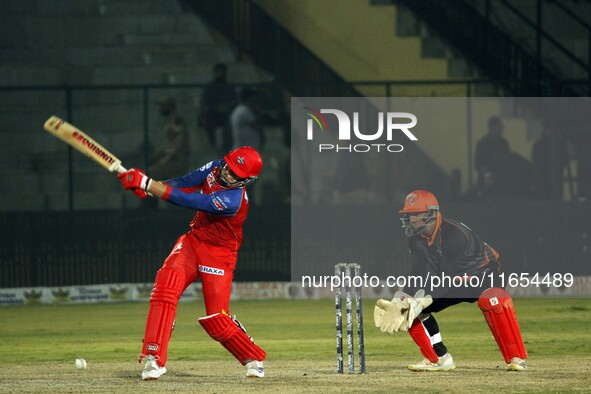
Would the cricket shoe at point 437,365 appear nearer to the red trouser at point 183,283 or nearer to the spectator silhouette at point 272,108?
the red trouser at point 183,283

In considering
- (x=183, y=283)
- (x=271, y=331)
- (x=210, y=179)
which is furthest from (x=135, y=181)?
(x=271, y=331)

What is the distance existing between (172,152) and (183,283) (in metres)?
9.79

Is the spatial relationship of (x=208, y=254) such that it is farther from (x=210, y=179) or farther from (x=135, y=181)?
(x=135, y=181)

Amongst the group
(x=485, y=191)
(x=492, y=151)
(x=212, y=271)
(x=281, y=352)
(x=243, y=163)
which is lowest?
(x=281, y=352)

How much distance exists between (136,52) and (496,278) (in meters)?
14.6

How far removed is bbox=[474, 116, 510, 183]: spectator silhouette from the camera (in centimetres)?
2061

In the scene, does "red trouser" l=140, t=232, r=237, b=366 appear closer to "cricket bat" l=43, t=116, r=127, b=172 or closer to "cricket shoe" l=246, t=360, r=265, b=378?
"cricket shoe" l=246, t=360, r=265, b=378

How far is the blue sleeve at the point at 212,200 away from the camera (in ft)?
39.8

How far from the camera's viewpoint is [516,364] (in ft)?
42.8

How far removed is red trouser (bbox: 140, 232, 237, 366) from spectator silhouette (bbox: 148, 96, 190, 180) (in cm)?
920

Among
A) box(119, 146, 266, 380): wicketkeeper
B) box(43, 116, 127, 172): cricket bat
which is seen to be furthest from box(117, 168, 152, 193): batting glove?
box(43, 116, 127, 172): cricket bat

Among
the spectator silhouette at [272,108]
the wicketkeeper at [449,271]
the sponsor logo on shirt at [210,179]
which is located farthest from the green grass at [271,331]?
the sponsor logo on shirt at [210,179]

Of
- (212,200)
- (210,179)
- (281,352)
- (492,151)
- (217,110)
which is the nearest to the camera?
(212,200)

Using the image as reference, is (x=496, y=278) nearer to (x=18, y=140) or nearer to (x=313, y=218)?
(x=313, y=218)
